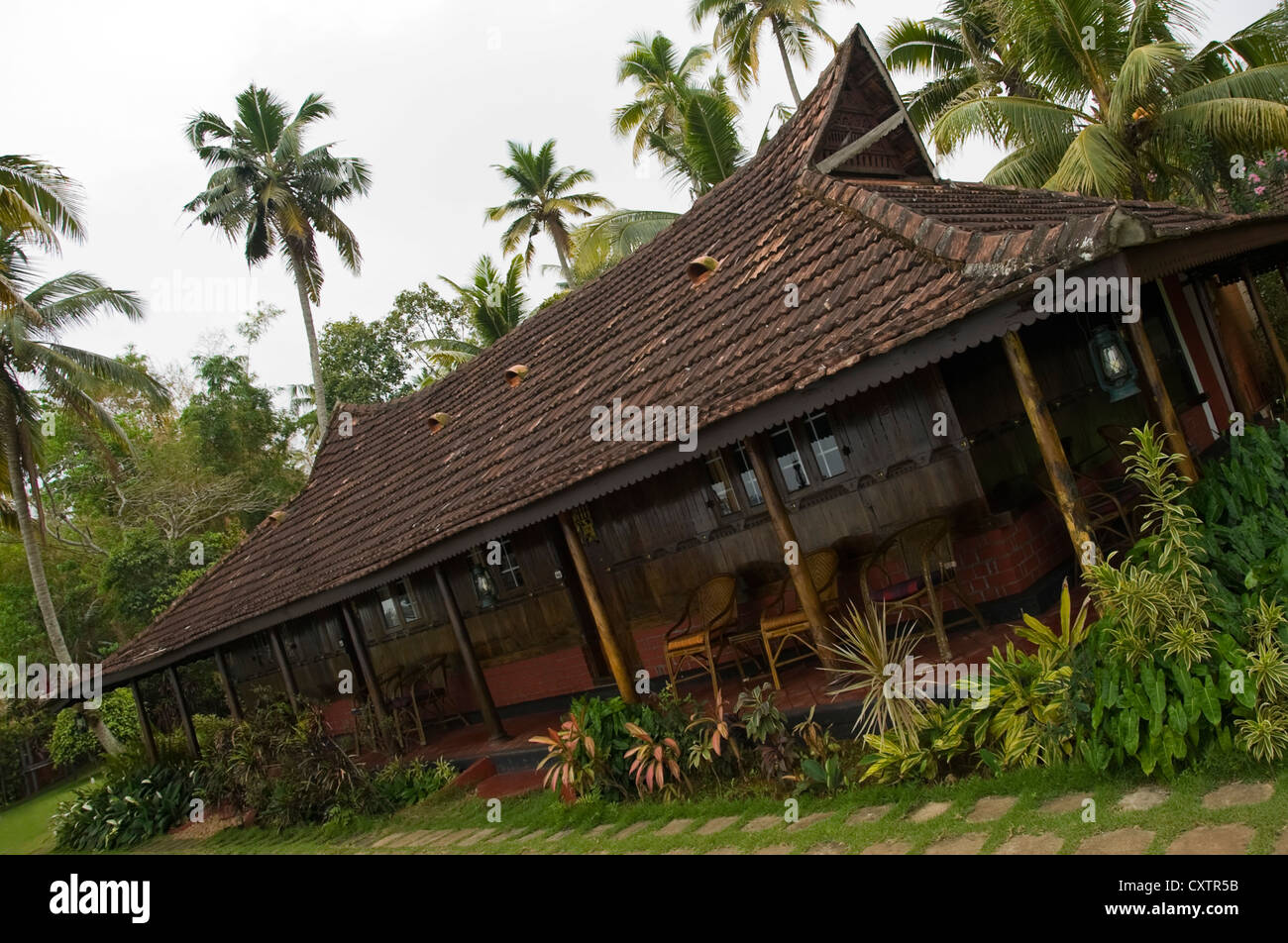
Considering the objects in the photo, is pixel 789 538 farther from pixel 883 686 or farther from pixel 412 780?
pixel 412 780

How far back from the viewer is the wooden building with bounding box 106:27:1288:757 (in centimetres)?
616

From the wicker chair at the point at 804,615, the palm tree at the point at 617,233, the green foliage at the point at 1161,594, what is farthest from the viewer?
the palm tree at the point at 617,233

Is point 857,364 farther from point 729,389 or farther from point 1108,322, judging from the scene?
point 1108,322

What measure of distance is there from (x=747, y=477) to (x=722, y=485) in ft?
1.13

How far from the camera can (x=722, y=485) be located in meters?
9.11

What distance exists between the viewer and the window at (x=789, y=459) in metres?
8.45

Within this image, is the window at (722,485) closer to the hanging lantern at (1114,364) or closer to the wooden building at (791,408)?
the wooden building at (791,408)

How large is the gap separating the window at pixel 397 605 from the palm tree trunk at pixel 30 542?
899 cm

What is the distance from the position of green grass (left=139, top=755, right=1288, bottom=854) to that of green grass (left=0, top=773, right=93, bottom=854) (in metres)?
11.2

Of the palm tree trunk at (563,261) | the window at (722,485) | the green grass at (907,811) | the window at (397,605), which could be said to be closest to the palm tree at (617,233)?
the palm tree trunk at (563,261)

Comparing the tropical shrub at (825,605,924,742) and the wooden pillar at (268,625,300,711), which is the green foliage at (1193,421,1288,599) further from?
the wooden pillar at (268,625,300,711)

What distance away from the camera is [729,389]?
6930 mm

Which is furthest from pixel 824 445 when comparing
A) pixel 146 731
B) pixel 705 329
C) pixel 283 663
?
pixel 146 731
